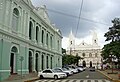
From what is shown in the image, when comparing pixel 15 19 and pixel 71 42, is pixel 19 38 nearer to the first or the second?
pixel 15 19

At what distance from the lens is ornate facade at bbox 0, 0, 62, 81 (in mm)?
29188

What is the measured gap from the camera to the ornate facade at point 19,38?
29.2 metres

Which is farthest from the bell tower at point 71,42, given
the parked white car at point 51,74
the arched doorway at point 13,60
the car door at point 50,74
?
the arched doorway at point 13,60

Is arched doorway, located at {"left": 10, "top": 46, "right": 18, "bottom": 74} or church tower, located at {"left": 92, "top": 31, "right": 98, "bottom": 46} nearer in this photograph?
arched doorway, located at {"left": 10, "top": 46, "right": 18, "bottom": 74}

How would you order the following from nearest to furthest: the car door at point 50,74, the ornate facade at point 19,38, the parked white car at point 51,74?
the ornate facade at point 19,38 < the parked white car at point 51,74 < the car door at point 50,74

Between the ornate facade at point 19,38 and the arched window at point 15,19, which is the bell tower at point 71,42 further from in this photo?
the arched window at point 15,19

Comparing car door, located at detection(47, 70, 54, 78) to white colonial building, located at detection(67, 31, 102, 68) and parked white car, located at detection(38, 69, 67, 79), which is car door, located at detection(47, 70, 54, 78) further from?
white colonial building, located at detection(67, 31, 102, 68)

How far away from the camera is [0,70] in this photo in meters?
28.0

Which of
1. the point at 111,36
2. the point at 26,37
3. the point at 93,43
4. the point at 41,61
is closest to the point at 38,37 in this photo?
the point at 41,61

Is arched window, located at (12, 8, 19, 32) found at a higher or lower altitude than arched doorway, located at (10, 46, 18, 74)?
higher

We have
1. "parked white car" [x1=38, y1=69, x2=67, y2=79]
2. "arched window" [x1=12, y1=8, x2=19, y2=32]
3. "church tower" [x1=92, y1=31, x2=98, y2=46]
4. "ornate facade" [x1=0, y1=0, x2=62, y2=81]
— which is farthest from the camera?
"church tower" [x1=92, y1=31, x2=98, y2=46]

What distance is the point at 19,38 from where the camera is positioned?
33562 mm

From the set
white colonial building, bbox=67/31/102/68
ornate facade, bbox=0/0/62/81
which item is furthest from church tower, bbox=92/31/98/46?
ornate facade, bbox=0/0/62/81

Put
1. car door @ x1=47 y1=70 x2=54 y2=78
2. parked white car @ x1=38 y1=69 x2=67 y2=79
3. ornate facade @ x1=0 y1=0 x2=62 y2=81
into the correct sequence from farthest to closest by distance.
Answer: car door @ x1=47 y1=70 x2=54 y2=78, parked white car @ x1=38 y1=69 x2=67 y2=79, ornate facade @ x1=0 y1=0 x2=62 y2=81
